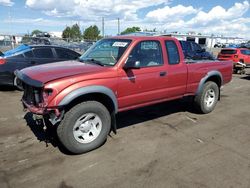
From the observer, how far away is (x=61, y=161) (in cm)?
383

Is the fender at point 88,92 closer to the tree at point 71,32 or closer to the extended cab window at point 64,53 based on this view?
the extended cab window at point 64,53

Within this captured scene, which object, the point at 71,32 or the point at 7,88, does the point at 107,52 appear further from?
the point at 71,32

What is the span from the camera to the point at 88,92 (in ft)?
12.8

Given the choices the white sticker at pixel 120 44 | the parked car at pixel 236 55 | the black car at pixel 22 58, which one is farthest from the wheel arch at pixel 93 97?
the parked car at pixel 236 55

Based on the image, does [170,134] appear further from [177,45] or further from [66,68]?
[66,68]

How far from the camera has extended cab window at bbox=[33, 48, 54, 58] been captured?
8.47 meters

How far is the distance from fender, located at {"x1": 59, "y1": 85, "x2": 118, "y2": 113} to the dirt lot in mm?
887

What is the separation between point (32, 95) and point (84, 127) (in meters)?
0.98

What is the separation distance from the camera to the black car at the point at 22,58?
8039 millimetres

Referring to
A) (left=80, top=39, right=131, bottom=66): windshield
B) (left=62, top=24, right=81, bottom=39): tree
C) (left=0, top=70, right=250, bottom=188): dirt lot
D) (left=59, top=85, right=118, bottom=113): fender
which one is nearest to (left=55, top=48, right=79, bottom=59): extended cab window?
(left=0, top=70, right=250, bottom=188): dirt lot

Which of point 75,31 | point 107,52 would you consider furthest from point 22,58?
point 75,31

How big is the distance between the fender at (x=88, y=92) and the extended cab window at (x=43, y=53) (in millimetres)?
5163

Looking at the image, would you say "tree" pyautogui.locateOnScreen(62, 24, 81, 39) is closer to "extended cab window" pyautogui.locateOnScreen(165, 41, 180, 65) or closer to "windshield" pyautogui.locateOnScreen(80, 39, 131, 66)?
"windshield" pyautogui.locateOnScreen(80, 39, 131, 66)

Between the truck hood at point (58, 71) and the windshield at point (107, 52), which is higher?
the windshield at point (107, 52)
